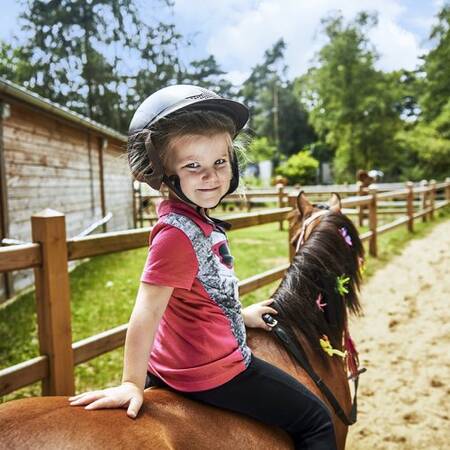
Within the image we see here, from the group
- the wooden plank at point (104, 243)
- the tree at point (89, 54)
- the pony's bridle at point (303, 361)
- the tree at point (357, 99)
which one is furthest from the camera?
the tree at point (357, 99)

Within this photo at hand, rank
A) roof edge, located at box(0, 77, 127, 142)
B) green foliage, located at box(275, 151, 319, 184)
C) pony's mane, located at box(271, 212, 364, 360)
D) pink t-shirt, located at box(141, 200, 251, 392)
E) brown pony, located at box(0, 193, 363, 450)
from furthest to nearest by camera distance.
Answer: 1. green foliage, located at box(275, 151, 319, 184)
2. roof edge, located at box(0, 77, 127, 142)
3. pony's mane, located at box(271, 212, 364, 360)
4. pink t-shirt, located at box(141, 200, 251, 392)
5. brown pony, located at box(0, 193, 363, 450)

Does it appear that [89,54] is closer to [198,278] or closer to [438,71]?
[438,71]

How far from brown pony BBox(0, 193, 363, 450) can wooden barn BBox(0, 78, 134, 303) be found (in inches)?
93.6

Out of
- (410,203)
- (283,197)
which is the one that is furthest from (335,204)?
(283,197)

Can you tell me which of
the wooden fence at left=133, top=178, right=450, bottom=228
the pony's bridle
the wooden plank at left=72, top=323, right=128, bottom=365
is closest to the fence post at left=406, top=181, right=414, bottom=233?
the wooden fence at left=133, top=178, right=450, bottom=228

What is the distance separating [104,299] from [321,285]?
3952mm

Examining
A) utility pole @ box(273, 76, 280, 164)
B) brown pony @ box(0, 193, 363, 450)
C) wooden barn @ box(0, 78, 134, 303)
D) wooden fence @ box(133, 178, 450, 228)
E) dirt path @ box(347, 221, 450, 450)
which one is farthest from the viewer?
utility pole @ box(273, 76, 280, 164)

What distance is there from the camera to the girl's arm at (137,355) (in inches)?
39.0

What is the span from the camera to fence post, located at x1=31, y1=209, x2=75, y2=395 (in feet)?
5.90

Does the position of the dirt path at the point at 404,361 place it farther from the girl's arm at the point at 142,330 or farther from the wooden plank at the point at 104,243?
the girl's arm at the point at 142,330

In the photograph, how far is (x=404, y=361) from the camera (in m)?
3.59

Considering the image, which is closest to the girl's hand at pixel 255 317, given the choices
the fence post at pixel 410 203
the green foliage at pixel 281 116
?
the fence post at pixel 410 203

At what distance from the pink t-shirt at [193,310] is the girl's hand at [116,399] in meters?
0.16

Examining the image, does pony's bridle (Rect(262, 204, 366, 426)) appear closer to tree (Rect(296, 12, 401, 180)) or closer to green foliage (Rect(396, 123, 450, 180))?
green foliage (Rect(396, 123, 450, 180))
